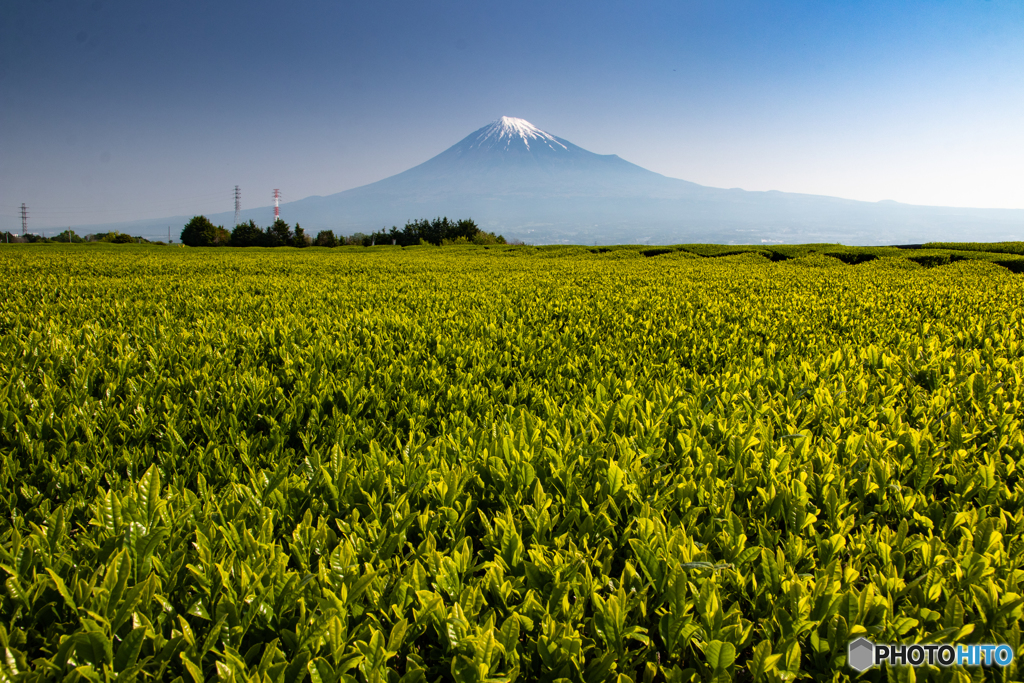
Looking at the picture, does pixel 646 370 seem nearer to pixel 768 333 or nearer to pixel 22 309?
pixel 768 333

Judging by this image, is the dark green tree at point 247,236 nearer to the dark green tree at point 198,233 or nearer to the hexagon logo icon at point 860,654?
the dark green tree at point 198,233

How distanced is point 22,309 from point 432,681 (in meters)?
7.50

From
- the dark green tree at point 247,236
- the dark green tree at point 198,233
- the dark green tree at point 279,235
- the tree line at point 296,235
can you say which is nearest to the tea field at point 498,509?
the tree line at point 296,235

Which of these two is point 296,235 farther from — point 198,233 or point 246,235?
point 198,233

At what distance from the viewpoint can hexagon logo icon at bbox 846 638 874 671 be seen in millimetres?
1171

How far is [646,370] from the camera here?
3.62 m

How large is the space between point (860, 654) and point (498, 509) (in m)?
1.15

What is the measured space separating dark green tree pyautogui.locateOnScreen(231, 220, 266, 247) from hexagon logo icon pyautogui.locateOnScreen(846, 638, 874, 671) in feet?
248

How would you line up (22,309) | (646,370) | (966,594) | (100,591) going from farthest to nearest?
(22,309), (646,370), (966,594), (100,591)

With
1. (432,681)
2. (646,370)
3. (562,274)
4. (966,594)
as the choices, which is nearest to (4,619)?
(432,681)

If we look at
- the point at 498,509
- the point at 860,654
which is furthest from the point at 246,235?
the point at 860,654

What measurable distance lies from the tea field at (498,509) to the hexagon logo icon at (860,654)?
30 millimetres

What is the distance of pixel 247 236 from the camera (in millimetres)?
69938

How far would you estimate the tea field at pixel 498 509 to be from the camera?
1205 millimetres
